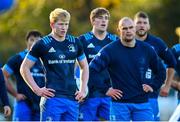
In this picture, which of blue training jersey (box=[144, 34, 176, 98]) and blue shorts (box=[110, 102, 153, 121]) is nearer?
blue shorts (box=[110, 102, 153, 121])

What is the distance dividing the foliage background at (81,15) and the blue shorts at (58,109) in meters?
29.6

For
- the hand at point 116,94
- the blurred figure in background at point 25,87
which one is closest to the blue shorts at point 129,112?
the hand at point 116,94

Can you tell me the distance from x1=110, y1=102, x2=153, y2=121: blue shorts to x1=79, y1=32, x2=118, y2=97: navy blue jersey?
58.2 inches

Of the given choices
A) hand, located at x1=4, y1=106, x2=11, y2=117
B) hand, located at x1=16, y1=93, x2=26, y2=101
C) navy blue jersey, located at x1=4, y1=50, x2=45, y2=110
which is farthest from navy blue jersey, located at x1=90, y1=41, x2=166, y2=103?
hand, located at x1=16, y1=93, x2=26, y2=101

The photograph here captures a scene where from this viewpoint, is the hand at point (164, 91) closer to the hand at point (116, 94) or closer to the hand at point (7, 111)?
the hand at point (116, 94)

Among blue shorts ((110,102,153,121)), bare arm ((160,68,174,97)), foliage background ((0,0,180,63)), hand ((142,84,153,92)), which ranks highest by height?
foliage background ((0,0,180,63))

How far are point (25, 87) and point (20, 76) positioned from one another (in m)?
0.22

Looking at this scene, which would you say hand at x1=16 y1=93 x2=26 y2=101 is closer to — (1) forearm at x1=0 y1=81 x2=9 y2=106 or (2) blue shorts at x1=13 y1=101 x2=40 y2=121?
(2) blue shorts at x1=13 y1=101 x2=40 y2=121

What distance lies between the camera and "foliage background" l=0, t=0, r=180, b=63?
43.6 metres

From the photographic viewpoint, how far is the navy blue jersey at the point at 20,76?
53.2 feet

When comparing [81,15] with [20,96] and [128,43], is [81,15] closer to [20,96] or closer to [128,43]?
[20,96]

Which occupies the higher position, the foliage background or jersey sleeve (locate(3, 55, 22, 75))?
the foliage background

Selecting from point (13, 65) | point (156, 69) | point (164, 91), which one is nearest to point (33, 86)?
point (156, 69)

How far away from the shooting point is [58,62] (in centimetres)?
1321
